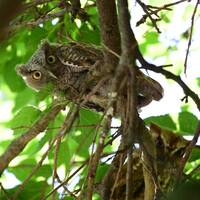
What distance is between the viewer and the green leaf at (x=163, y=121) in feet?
5.35

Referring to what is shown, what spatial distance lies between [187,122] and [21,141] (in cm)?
67

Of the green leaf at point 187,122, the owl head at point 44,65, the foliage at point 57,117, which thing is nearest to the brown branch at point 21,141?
the foliage at point 57,117

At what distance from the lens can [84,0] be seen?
204cm

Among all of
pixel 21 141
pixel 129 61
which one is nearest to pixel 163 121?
pixel 21 141

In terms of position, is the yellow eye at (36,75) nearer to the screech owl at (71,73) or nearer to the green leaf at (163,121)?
the screech owl at (71,73)

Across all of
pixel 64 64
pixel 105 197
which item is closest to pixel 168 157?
pixel 105 197

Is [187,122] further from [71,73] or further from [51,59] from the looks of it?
[51,59]

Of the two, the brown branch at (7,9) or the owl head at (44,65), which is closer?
the brown branch at (7,9)

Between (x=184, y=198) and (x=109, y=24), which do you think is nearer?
(x=184, y=198)

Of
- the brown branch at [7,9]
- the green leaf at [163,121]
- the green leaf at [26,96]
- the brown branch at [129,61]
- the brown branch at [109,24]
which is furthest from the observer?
the green leaf at [26,96]

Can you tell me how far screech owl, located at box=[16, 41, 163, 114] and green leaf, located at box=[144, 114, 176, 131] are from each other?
6 cm

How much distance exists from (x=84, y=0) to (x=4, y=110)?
5.23 ft

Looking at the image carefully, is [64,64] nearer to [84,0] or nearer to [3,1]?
[84,0]

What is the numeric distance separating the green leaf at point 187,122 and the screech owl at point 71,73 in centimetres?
11
